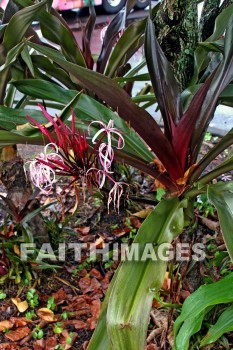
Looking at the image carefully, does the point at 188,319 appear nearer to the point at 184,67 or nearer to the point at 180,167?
the point at 180,167

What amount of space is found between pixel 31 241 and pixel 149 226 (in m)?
0.58

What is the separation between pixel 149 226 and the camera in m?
0.89

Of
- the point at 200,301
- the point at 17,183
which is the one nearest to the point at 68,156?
the point at 200,301

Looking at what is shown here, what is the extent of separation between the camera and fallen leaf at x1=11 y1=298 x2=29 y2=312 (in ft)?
4.32

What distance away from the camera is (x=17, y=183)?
1.33m

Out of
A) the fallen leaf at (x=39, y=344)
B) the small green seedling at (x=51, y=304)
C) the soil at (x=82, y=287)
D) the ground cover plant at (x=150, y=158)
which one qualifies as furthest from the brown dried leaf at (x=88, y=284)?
the ground cover plant at (x=150, y=158)

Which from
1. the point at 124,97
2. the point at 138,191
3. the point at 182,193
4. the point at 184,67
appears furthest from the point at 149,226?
the point at 138,191

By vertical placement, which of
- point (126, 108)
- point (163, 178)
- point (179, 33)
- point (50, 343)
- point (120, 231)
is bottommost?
point (50, 343)

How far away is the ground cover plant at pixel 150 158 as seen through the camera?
2.59 feet

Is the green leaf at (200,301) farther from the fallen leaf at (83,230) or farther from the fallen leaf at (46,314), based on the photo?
the fallen leaf at (83,230)

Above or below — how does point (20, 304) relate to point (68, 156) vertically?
below

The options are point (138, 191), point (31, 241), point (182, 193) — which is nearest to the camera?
point (182, 193)

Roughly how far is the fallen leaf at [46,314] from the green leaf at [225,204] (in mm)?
690

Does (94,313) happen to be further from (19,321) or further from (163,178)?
(163,178)
